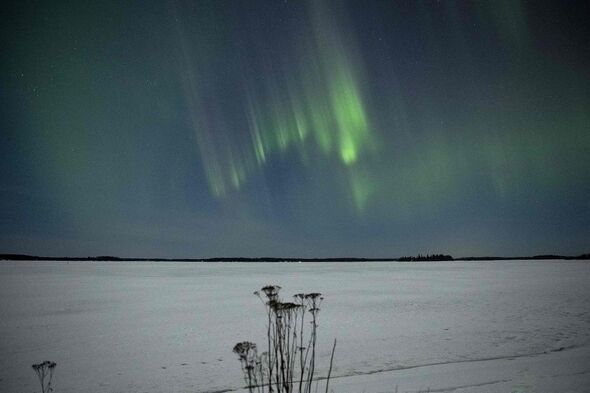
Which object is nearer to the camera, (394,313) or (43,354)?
(43,354)

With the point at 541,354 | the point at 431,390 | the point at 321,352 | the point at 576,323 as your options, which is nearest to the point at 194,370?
the point at 321,352

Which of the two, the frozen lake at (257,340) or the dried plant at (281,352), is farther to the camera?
the frozen lake at (257,340)

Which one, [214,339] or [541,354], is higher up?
[214,339]

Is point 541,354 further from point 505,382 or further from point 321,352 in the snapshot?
point 321,352

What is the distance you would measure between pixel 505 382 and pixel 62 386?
6.91m

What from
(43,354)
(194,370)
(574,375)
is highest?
(43,354)

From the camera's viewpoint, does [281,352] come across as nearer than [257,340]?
Yes

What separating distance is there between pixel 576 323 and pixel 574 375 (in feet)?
18.1

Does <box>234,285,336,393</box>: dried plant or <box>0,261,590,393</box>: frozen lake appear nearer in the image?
<box>234,285,336,393</box>: dried plant

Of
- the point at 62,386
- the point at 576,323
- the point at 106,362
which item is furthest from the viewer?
the point at 576,323

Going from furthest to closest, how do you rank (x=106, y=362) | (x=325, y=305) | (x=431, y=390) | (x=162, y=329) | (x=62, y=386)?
(x=325, y=305) < (x=162, y=329) < (x=106, y=362) < (x=62, y=386) < (x=431, y=390)

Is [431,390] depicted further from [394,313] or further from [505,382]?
[394,313]

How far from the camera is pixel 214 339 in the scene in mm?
8281

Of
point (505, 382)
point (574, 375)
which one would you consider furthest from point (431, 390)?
point (574, 375)
